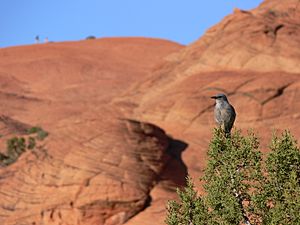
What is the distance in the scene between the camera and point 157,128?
37.9 metres

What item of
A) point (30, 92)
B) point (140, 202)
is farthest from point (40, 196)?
point (30, 92)

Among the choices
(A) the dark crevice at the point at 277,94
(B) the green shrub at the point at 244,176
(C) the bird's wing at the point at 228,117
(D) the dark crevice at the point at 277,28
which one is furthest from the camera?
(D) the dark crevice at the point at 277,28

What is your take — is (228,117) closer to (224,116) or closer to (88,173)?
(224,116)

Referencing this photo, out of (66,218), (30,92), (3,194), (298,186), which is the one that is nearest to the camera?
(298,186)

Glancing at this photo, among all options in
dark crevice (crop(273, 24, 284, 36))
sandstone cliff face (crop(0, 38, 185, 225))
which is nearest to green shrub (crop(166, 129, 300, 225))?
sandstone cliff face (crop(0, 38, 185, 225))

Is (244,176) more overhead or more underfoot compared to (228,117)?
more underfoot

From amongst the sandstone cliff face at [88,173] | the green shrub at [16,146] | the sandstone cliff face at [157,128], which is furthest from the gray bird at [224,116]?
the green shrub at [16,146]

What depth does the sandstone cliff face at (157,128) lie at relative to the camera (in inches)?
1305

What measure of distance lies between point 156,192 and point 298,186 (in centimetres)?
1836

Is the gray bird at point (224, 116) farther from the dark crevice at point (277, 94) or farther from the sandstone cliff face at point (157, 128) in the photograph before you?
the dark crevice at point (277, 94)

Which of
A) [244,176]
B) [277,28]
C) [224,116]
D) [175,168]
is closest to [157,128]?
[175,168]

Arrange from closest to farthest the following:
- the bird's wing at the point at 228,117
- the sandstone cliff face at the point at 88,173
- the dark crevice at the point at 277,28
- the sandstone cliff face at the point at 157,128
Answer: the bird's wing at the point at 228,117
the sandstone cliff face at the point at 88,173
the sandstone cliff face at the point at 157,128
the dark crevice at the point at 277,28

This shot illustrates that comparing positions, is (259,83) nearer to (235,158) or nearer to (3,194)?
(3,194)

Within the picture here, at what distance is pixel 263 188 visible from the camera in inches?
680
